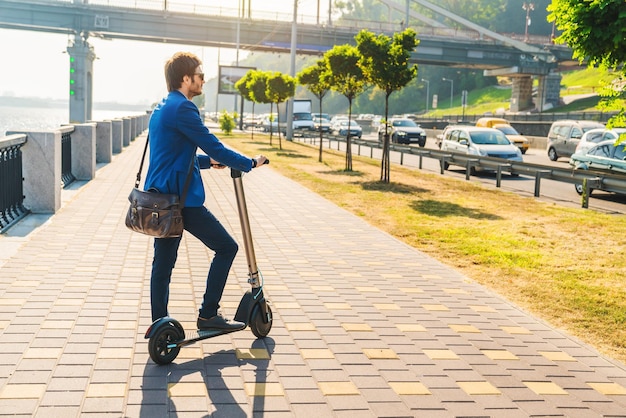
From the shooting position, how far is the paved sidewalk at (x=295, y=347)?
13.7 feet

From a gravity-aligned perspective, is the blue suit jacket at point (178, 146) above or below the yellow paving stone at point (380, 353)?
above

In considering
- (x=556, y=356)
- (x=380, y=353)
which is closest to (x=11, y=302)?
(x=380, y=353)

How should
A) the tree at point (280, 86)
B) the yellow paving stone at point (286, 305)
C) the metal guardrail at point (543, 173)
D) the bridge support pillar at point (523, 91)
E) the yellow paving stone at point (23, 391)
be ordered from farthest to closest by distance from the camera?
the bridge support pillar at point (523, 91) → the tree at point (280, 86) → the metal guardrail at point (543, 173) → the yellow paving stone at point (286, 305) → the yellow paving stone at point (23, 391)

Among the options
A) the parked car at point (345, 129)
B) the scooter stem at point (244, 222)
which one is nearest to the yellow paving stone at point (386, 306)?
the scooter stem at point (244, 222)

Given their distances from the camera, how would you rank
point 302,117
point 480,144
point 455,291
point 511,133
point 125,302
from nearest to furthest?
1. point 125,302
2. point 455,291
3. point 480,144
4. point 511,133
5. point 302,117

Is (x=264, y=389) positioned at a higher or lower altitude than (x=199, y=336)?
lower

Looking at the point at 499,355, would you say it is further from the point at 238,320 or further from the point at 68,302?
the point at 68,302

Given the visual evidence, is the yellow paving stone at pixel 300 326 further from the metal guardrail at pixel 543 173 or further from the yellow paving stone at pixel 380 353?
the metal guardrail at pixel 543 173

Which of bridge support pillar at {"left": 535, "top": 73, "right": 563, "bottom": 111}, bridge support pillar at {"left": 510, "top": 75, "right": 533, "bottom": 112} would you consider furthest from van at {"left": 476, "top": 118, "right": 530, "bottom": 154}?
bridge support pillar at {"left": 510, "top": 75, "right": 533, "bottom": 112}

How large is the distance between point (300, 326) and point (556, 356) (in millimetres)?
1813

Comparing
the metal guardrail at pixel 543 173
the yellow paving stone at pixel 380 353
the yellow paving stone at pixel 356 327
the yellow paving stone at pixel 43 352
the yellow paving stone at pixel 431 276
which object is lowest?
the yellow paving stone at pixel 431 276

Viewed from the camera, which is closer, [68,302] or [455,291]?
[68,302]

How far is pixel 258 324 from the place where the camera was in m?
5.20

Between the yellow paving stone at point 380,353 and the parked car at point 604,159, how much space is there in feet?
45.9
